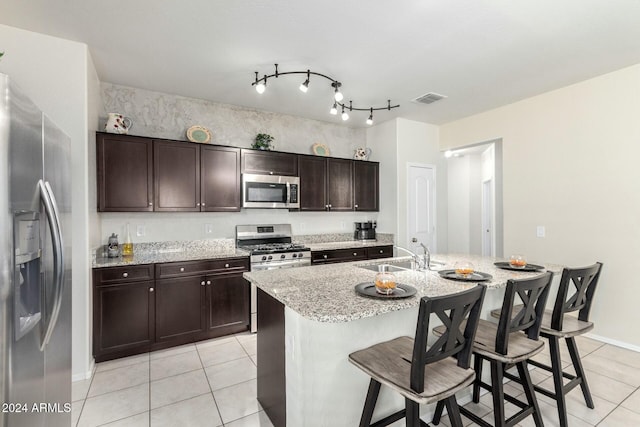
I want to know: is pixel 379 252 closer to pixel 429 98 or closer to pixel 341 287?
pixel 429 98

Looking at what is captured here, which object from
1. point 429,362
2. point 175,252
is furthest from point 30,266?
point 175,252

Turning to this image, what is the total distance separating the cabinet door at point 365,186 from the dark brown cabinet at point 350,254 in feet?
2.31

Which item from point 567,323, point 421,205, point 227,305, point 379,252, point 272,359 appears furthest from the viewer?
point 421,205

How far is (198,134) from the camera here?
149 inches

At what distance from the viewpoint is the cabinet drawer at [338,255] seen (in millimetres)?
3981

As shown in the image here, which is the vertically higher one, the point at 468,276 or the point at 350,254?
the point at 468,276

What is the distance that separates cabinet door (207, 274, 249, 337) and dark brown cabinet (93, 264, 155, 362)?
0.55 metres

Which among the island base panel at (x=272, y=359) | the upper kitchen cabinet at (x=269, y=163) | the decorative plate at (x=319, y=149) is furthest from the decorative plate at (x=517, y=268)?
the decorative plate at (x=319, y=149)

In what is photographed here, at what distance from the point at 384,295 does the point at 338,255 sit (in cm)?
255

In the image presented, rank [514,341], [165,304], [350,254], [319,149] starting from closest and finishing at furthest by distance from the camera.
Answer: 1. [514,341]
2. [165,304]
3. [350,254]
4. [319,149]

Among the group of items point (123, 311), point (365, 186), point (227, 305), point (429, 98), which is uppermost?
point (429, 98)

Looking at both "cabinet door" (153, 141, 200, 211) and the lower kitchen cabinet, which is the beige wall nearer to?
the lower kitchen cabinet

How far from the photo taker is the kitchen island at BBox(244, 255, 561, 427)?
1519mm

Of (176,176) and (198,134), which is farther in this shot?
(198,134)
